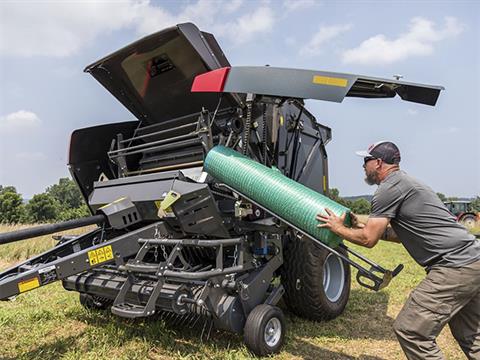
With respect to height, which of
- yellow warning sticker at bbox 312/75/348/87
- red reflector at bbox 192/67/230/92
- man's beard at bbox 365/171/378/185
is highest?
red reflector at bbox 192/67/230/92

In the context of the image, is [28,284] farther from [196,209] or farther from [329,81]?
[329,81]

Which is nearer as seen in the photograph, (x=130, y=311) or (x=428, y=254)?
(x=428, y=254)

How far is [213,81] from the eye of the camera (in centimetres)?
349

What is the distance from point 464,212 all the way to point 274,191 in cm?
2455

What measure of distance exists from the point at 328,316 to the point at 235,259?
1627mm

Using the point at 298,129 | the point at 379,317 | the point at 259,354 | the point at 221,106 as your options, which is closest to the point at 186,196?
the point at 221,106

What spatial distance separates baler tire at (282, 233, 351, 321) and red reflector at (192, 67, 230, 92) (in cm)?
199

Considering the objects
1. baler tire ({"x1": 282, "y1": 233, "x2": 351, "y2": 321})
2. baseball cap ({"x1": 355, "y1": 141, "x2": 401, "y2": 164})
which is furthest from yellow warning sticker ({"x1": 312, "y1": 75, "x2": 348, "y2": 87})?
baler tire ({"x1": 282, "y1": 233, "x2": 351, "y2": 321})

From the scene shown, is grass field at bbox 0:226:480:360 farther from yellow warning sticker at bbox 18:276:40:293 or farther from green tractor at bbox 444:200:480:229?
green tractor at bbox 444:200:480:229

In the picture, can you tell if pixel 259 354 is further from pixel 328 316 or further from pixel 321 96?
pixel 321 96

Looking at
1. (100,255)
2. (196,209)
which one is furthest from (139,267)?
(196,209)

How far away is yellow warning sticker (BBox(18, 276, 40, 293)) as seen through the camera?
3.10 m

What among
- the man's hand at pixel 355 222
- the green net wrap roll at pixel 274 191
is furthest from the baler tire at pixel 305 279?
the man's hand at pixel 355 222

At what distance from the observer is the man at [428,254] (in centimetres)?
287
